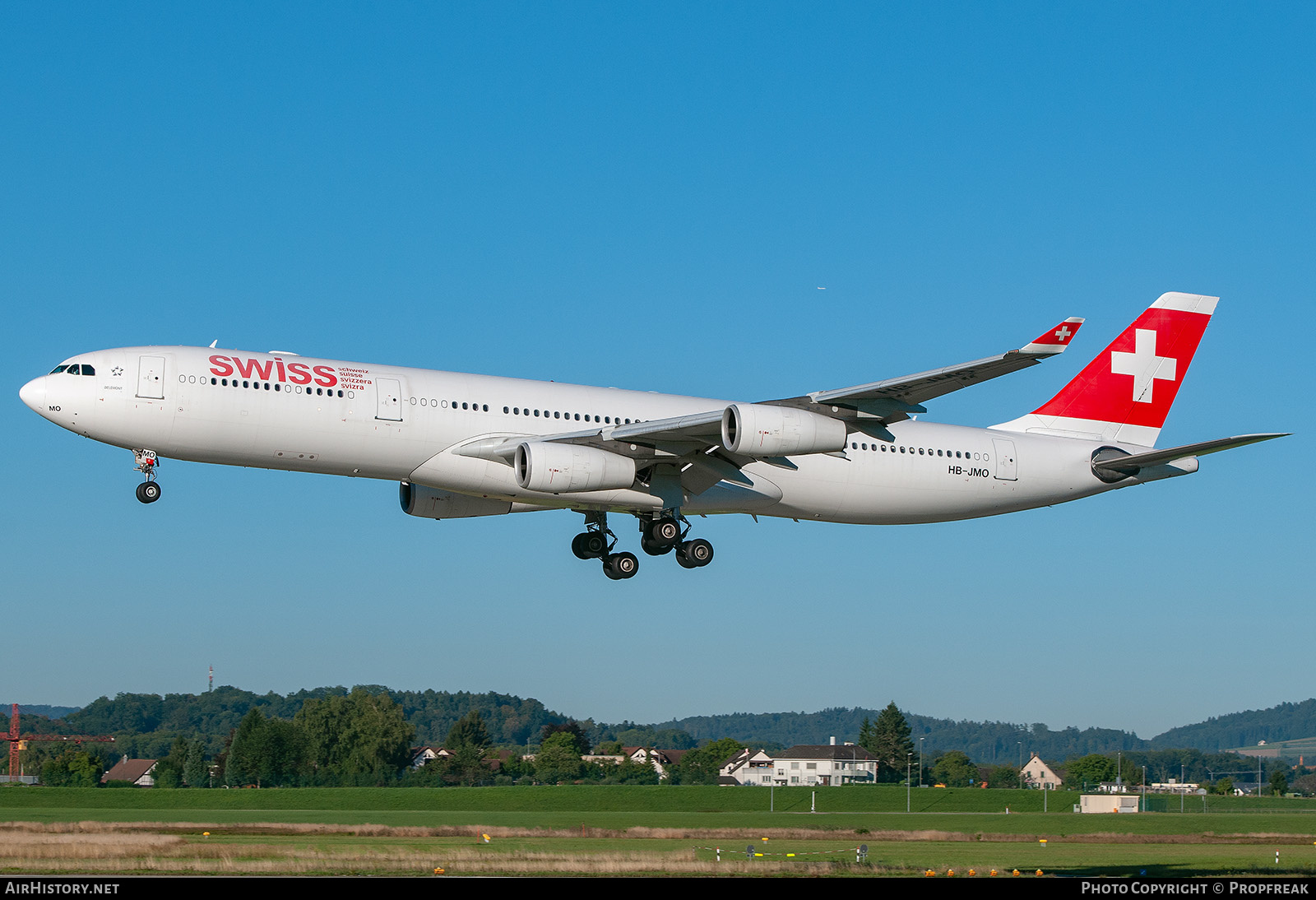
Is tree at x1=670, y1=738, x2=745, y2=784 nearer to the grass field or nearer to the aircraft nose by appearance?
the grass field

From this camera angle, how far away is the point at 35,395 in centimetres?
3400

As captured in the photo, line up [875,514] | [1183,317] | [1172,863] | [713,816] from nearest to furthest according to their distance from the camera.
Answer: [1172,863]
[875,514]
[1183,317]
[713,816]

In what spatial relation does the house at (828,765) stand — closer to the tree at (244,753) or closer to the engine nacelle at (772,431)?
the tree at (244,753)

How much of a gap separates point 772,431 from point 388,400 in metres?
9.67

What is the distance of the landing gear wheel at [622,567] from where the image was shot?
41.5 meters

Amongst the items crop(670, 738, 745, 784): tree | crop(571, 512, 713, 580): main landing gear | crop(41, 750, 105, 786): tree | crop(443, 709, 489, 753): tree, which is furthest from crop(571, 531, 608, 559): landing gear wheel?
crop(443, 709, 489, 753): tree

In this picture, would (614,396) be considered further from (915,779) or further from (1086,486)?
(915,779)

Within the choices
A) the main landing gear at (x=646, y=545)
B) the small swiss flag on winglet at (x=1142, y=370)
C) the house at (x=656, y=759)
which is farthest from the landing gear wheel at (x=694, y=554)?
the house at (x=656, y=759)

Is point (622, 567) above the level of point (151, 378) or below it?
below

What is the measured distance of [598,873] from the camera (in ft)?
94.2

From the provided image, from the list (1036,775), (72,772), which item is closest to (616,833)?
(72,772)

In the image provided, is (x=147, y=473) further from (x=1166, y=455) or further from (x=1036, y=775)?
(x=1036, y=775)
